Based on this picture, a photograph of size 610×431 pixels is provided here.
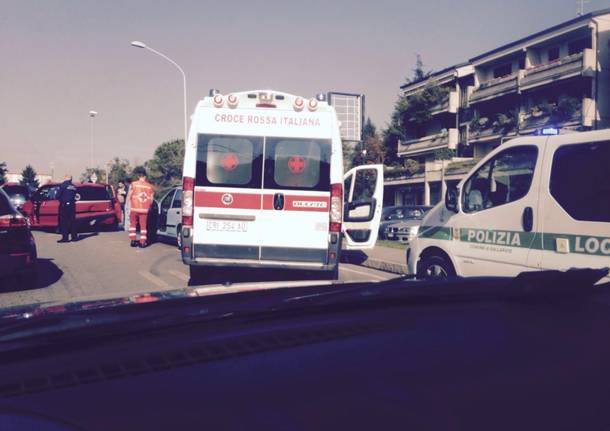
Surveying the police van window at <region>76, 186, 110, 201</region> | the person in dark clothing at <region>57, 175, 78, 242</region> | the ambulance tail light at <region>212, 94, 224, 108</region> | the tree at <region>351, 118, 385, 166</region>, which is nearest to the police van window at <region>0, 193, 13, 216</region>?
the ambulance tail light at <region>212, 94, 224, 108</region>

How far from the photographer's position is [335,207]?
315 inches

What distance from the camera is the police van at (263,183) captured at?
789cm

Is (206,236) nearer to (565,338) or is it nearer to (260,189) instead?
(260,189)

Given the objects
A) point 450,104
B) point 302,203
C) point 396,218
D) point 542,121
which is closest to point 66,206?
point 302,203

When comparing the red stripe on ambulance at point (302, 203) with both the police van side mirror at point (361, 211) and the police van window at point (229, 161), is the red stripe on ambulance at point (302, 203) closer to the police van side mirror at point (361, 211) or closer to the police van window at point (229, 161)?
the police van window at point (229, 161)

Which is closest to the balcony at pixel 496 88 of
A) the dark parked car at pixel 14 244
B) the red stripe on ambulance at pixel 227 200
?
the red stripe on ambulance at pixel 227 200

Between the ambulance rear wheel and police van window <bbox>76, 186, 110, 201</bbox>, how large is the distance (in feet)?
31.4

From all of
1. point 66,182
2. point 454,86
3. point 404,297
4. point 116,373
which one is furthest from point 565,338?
point 454,86

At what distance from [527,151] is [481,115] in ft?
113

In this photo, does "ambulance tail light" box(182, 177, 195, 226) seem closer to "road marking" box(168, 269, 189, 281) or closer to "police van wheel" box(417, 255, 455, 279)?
"road marking" box(168, 269, 189, 281)

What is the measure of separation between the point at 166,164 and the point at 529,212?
71.7 meters

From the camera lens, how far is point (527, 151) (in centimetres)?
591

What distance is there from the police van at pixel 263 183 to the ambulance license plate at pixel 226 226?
14 millimetres

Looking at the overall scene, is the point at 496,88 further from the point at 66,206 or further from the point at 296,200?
the point at 296,200
